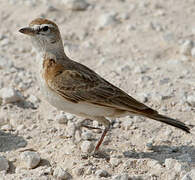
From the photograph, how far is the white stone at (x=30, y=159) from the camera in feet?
20.3

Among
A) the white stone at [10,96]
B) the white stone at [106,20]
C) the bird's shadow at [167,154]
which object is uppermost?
the white stone at [106,20]

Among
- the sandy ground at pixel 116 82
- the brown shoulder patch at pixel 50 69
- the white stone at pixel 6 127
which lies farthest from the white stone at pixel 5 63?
the brown shoulder patch at pixel 50 69

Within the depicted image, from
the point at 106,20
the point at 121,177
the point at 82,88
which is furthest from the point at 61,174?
the point at 106,20

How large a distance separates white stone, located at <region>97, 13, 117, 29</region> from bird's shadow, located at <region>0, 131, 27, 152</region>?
151 inches

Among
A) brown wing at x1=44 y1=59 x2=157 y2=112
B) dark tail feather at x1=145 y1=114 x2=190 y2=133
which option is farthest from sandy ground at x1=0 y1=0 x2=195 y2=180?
brown wing at x1=44 y1=59 x2=157 y2=112

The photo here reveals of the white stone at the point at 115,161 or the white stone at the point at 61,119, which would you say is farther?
the white stone at the point at 61,119

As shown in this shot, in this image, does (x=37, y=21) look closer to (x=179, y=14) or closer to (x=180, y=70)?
(x=180, y=70)

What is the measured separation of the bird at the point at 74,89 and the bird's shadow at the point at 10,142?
830 mm

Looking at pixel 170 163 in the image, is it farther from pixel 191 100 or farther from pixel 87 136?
pixel 191 100

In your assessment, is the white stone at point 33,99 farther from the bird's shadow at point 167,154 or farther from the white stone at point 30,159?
the bird's shadow at point 167,154

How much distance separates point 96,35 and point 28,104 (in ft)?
9.12

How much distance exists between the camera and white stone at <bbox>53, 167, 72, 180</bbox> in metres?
5.95

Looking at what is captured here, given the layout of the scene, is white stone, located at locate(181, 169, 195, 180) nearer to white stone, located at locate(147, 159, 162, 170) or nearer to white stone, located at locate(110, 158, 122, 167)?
white stone, located at locate(147, 159, 162, 170)

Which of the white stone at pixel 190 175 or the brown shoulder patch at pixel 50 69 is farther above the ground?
the brown shoulder patch at pixel 50 69
